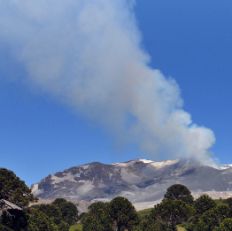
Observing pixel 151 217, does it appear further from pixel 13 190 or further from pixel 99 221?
pixel 13 190

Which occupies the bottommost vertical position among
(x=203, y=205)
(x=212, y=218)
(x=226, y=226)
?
(x=226, y=226)

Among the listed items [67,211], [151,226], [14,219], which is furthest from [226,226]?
[67,211]

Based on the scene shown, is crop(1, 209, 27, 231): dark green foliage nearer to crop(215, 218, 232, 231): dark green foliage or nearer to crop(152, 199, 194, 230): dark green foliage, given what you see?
crop(215, 218, 232, 231): dark green foliage

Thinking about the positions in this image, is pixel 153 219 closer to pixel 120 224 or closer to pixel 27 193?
pixel 120 224

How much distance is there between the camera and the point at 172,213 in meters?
143

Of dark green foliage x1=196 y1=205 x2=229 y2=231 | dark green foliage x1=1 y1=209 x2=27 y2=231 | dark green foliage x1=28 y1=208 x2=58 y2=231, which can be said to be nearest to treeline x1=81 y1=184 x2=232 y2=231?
dark green foliage x1=196 y1=205 x2=229 y2=231

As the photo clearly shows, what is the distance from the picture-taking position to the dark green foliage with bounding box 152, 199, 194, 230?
142625 millimetres

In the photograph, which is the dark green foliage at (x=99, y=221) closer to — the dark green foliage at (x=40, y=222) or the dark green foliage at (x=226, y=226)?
the dark green foliage at (x=40, y=222)

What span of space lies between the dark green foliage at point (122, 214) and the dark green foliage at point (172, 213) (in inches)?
297

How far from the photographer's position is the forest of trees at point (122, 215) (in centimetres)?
9644

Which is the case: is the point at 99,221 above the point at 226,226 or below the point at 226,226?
above

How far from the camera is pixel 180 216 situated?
14325 cm

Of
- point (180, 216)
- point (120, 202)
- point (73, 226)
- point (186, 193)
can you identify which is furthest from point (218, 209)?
point (73, 226)

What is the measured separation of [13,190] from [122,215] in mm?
55937
